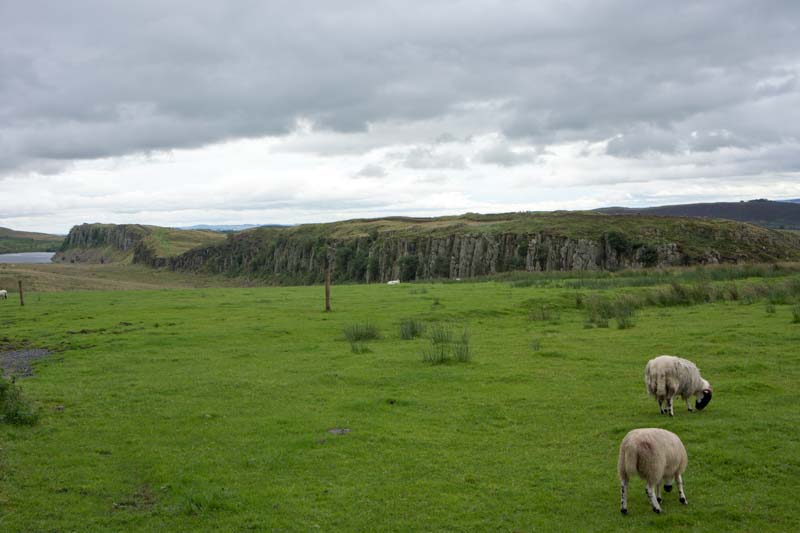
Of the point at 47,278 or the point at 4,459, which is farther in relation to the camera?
the point at 47,278

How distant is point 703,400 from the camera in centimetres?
1352

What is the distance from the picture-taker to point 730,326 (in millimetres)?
24281

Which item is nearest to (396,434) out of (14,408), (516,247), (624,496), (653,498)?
(624,496)

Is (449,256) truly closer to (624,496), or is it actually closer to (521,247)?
(521,247)

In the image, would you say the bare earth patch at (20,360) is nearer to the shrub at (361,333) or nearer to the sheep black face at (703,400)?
the shrub at (361,333)

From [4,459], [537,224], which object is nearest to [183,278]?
[537,224]

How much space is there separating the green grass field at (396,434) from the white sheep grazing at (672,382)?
0.42m

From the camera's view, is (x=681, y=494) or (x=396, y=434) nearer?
(x=681, y=494)

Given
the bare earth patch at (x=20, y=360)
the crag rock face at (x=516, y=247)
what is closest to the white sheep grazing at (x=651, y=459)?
the bare earth patch at (x=20, y=360)

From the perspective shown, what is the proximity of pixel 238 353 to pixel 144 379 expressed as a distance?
463 cm

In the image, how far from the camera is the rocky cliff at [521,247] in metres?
72.9

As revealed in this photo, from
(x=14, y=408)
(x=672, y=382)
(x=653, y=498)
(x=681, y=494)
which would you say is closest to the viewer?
(x=653, y=498)

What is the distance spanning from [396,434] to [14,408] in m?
9.72

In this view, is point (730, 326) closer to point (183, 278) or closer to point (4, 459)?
point (4, 459)
